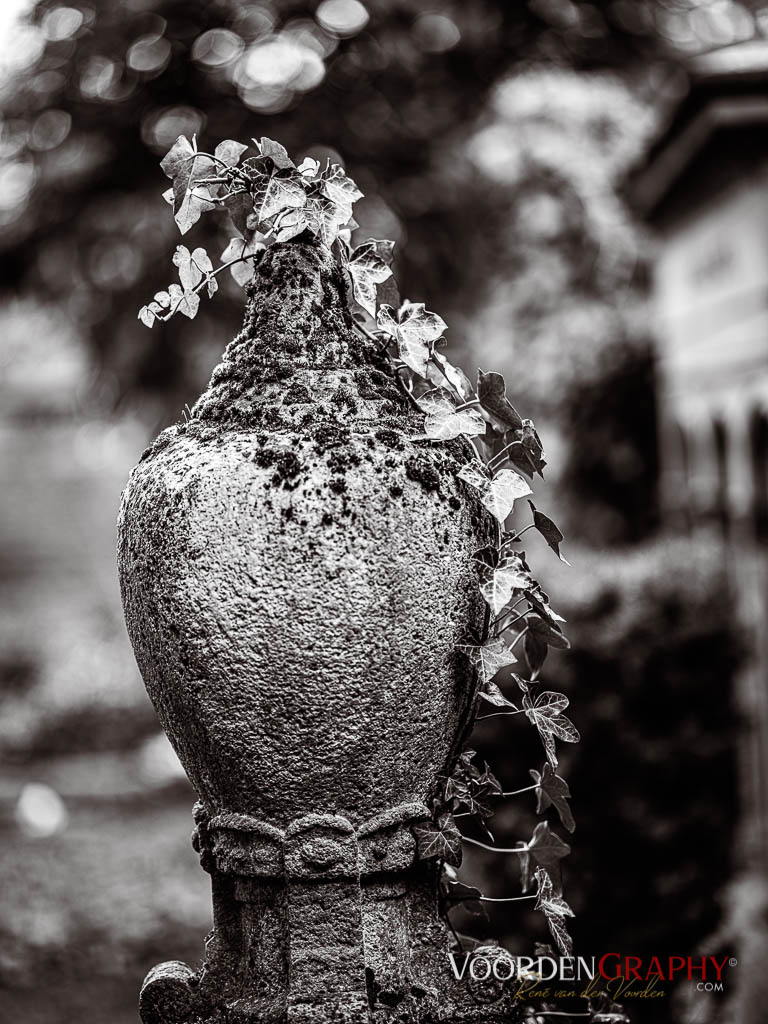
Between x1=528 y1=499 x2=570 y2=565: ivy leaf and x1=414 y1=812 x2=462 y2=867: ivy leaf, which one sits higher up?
x1=528 y1=499 x2=570 y2=565: ivy leaf

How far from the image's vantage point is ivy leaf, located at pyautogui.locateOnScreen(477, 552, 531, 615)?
160cm

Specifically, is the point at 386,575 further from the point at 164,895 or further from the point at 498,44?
the point at 498,44

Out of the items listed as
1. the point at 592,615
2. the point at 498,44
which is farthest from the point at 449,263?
the point at 592,615

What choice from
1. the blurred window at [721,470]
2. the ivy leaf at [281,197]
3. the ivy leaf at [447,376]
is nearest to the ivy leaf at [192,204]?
the ivy leaf at [281,197]

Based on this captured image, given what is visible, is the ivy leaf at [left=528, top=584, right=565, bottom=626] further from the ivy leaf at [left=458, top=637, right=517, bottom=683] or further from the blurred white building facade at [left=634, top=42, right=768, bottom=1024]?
the blurred white building facade at [left=634, top=42, right=768, bottom=1024]

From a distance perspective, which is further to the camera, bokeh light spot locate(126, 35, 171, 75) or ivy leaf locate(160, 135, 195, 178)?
bokeh light spot locate(126, 35, 171, 75)

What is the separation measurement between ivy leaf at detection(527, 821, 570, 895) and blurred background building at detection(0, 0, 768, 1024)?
3.96 feet

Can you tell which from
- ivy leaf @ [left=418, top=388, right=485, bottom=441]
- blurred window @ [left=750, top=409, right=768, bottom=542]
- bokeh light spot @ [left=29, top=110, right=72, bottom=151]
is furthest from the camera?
bokeh light spot @ [left=29, top=110, right=72, bottom=151]

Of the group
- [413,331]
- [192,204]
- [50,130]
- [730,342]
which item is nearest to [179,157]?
[192,204]

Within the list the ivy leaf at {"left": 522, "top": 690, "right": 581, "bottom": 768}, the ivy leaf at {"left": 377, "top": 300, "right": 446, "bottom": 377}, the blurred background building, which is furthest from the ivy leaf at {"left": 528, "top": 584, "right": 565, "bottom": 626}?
the blurred background building

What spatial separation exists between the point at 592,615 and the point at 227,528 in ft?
9.81

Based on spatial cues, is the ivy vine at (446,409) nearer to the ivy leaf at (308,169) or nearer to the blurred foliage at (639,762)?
the ivy leaf at (308,169)

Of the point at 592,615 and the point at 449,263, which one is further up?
the point at 449,263

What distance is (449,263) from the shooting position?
899cm
